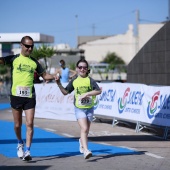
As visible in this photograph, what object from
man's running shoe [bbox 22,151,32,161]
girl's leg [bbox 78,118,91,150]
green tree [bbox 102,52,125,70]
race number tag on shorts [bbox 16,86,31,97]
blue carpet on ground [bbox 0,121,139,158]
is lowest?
blue carpet on ground [bbox 0,121,139,158]

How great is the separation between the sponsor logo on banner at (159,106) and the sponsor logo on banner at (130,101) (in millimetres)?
629

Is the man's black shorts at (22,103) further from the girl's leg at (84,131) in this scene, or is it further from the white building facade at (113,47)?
the white building facade at (113,47)

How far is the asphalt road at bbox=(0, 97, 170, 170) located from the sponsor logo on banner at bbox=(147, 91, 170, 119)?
0.55m

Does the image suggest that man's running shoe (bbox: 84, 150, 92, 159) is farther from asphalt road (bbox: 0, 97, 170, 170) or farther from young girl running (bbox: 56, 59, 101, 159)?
young girl running (bbox: 56, 59, 101, 159)

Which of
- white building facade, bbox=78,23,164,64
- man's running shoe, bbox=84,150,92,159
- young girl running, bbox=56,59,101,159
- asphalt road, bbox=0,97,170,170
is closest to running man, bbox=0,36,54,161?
asphalt road, bbox=0,97,170,170

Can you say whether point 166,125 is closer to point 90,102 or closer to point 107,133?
point 107,133

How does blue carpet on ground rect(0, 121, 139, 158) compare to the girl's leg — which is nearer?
the girl's leg

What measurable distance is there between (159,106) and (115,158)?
4.39 m

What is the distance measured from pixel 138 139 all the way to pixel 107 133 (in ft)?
5.10

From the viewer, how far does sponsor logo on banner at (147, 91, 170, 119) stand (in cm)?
1398

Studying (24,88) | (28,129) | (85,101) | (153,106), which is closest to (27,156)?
(28,129)

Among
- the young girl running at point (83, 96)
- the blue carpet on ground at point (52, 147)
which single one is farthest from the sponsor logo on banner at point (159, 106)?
the young girl running at point (83, 96)

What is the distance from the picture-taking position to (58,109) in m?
19.6

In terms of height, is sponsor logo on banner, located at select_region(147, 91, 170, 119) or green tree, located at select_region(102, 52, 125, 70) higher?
green tree, located at select_region(102, 52, 125, 70)
